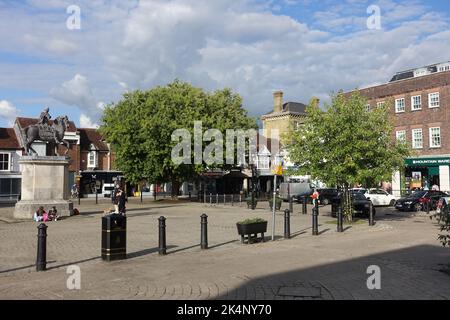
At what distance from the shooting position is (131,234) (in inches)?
685

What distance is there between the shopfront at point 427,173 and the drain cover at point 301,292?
119ft

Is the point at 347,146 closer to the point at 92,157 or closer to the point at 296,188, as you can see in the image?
the point at 296,188

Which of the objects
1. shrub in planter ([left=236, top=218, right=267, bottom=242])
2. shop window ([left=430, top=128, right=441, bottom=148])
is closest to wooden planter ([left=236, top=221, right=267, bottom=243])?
shrub in planter ([left=236, top=218, right=267, bottom=242])

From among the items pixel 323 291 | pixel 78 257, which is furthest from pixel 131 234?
pixel 323 291

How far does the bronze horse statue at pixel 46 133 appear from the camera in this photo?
80.7ft

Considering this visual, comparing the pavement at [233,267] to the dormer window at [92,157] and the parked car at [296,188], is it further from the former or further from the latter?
→ the dormer window at [92,157]

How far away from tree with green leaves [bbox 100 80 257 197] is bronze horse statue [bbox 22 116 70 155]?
1323 centimetres

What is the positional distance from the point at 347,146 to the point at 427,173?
2592 centimetres

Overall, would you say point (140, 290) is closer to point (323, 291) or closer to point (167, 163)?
point (323, 291)

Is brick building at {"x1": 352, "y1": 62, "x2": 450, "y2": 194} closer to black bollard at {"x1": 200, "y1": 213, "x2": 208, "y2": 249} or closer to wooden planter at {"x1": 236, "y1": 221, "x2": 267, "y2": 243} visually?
wooden planter at {"x1": 236, "y1": 221, "x2": 267, "y2": 243}

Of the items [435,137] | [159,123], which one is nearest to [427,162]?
[435,137]

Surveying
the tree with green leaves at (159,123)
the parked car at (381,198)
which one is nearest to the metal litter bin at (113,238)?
the tree with green leaves at (159,123)

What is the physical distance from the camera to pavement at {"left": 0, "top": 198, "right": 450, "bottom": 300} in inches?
322
